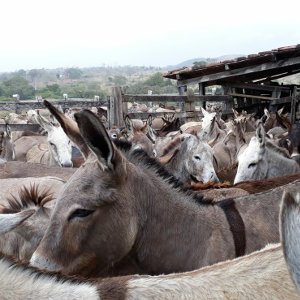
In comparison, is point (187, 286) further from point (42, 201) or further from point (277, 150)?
point (277, 150)

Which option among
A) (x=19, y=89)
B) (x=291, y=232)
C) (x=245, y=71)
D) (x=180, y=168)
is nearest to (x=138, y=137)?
(x=180, y=168)

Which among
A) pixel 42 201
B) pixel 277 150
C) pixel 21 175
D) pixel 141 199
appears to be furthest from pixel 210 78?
pixel 141 199

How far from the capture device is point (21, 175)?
677cm

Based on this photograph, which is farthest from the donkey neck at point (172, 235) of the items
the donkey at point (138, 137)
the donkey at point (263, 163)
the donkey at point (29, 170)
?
the donkey at point (138, 137)

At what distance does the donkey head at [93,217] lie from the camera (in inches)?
114

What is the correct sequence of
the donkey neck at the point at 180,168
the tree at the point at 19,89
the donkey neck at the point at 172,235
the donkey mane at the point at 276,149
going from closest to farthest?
the donkey neck at the point at 172,235 → the donkey mane at the point at 276,149 → the donkey neck at the point at 180,168 → the tree at the point at 19,89

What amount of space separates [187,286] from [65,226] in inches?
48.2

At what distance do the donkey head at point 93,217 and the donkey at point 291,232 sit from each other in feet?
5.36

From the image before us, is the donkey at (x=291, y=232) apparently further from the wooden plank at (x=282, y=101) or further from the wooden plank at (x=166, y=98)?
the wooden plank at (x=282, y=101)

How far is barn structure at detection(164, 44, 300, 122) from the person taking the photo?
46.9 feet

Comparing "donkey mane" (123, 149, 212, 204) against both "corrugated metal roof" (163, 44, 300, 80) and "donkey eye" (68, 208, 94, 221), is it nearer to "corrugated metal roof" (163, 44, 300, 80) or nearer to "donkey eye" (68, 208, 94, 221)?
"donkey eye" (68, 208, 94, 221)

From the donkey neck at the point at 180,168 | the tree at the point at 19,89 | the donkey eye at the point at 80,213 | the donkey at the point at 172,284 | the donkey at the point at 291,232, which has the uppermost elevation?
the donkey at the point at 291,232

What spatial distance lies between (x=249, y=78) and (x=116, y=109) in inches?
350

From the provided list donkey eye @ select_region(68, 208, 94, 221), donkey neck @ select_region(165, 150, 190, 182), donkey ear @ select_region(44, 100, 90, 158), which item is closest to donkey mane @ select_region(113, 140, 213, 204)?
donkey ear @ select_region(44, 100, 90, 158)
